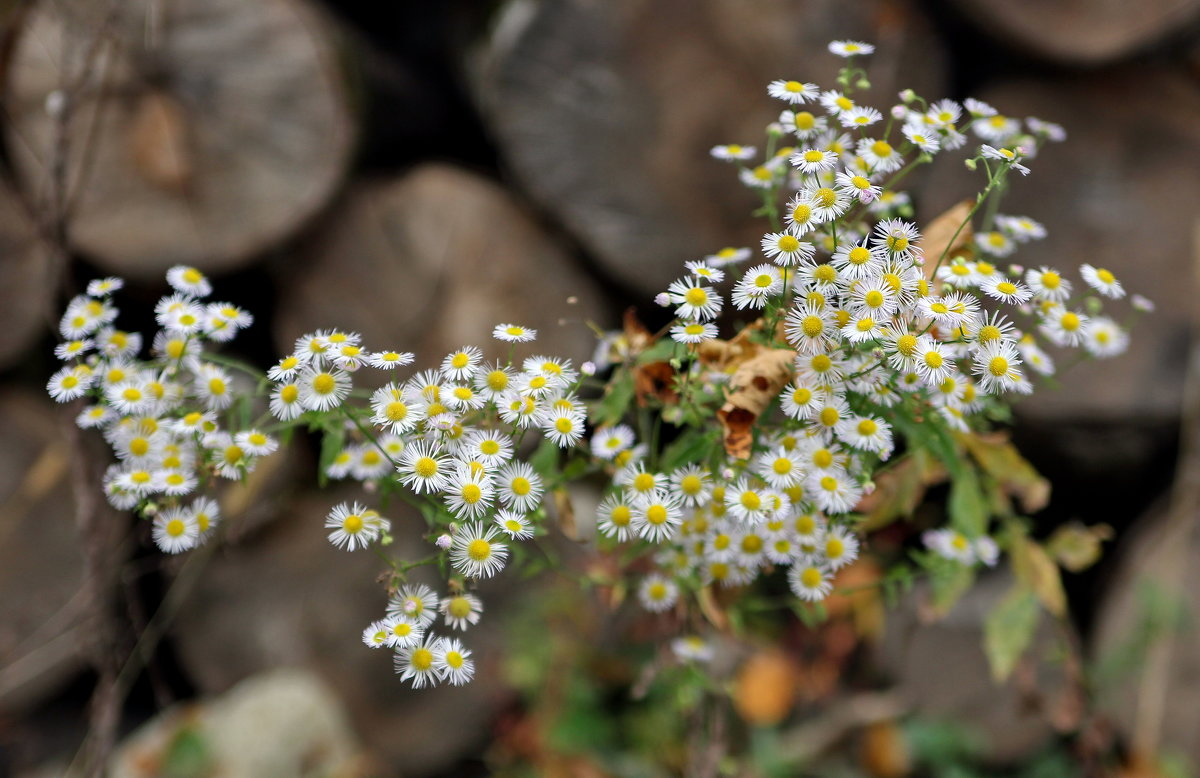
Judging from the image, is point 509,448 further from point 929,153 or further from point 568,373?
point 929,153

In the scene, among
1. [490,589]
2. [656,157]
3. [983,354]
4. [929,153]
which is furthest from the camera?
[490,589]

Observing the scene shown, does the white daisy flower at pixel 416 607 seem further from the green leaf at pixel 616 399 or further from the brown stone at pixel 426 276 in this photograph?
the brown stone at pixel 426 276

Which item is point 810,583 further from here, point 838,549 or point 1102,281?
point 1102,281

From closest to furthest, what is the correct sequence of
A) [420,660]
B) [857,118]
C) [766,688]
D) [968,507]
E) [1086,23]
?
[420,660]
[857,118]
[968,507]
[1086,23]
[766,688]

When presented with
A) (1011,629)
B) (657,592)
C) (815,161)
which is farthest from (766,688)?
(815,161)

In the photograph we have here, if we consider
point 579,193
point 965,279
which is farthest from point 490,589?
point 965,279

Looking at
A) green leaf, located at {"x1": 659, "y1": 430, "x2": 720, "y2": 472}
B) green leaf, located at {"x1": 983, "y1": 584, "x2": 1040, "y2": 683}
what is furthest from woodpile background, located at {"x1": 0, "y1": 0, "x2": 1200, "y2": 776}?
green leaf, located at {"x1": 659, "y1": 430, "x2": 720, "y2": 472}
